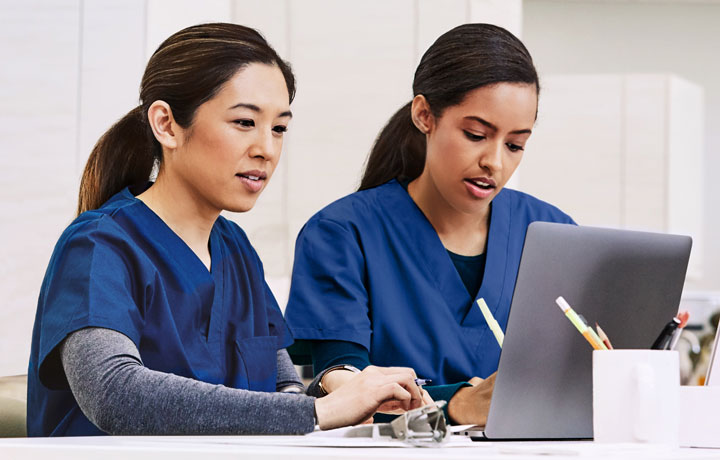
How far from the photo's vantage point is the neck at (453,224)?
60.3 inches

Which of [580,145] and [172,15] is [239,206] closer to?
[172,15]

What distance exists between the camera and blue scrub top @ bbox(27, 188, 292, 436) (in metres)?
1.02

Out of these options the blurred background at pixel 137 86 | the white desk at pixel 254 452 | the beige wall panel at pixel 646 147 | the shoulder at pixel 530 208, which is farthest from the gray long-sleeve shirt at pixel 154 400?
the beige wall panel at pixel 646 147

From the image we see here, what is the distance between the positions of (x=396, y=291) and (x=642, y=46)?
4.91 meters

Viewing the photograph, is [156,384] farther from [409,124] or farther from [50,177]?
[50,177]

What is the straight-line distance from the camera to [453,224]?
1.54 m

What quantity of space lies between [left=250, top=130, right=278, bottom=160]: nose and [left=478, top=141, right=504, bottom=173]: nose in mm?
371

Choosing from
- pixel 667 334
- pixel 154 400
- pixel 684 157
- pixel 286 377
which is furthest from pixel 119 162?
pixel 684 157

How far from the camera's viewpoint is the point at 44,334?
102 centimetres

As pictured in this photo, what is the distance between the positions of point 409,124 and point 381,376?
0.77m

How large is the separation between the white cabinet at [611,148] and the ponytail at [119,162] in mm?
3605

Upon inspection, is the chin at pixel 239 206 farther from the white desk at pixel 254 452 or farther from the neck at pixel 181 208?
the white desk at pixel 254 452

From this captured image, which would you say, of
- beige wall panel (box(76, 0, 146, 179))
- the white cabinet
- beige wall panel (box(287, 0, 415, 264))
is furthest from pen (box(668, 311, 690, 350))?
Result: the white cabinet

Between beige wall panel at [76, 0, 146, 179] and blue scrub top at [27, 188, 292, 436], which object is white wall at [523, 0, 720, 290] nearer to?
beige wall panel at [76, 0, 146, 179]
